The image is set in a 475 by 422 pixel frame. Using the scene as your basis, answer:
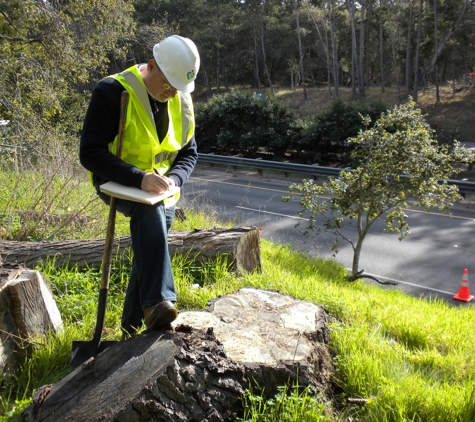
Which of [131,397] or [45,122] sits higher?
[45,122]

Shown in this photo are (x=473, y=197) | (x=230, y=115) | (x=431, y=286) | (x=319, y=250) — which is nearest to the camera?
(x=431, y=286)

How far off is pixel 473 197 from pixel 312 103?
97.6ft

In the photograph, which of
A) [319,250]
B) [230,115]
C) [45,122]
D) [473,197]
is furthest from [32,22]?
[230,115]

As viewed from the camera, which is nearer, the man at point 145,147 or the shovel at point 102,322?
the man at point 145,147

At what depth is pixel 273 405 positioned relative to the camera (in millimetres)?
2811

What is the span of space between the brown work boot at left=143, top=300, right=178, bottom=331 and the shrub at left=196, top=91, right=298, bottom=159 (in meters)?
24.1

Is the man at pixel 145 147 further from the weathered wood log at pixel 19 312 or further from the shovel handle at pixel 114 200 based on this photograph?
the weathered wood log at pixel 19 312

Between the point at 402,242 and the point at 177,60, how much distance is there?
1131 centimetres

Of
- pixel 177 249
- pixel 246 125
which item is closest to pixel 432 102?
pixel 246 125

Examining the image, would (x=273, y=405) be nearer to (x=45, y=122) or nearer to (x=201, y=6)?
(x=45, y=122)

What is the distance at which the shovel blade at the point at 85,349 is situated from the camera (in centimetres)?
322

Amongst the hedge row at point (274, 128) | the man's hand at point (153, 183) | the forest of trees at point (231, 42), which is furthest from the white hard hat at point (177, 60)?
the hedge row at point (274, 128)

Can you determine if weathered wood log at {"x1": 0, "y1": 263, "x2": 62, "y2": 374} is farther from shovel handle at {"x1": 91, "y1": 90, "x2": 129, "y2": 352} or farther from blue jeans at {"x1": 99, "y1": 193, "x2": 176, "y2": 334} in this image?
blue jeans at {"x1": 99, "y1": 193, "x2": 176, "y2": 334}

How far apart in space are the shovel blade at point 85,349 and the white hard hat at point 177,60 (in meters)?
1.67
